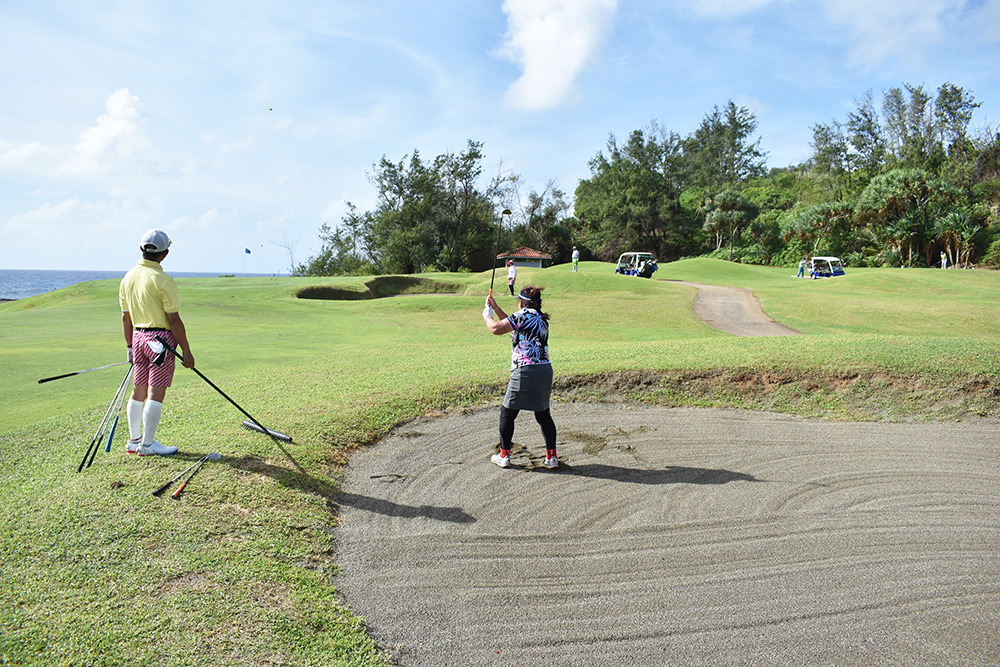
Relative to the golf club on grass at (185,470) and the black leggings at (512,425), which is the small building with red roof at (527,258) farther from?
the golf club on grass at (185,470)

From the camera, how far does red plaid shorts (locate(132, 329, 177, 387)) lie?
591 centimetres

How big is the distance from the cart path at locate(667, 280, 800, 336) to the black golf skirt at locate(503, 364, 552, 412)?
51.4ft

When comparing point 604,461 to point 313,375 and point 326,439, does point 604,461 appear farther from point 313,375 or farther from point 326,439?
point 313,375

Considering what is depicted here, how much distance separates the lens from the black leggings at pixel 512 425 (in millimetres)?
6935

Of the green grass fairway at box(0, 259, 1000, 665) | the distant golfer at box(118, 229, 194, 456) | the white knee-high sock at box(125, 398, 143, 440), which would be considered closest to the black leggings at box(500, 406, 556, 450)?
the green grass fairway at box(0, 259, 1000, 665)

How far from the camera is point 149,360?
599 centimetres

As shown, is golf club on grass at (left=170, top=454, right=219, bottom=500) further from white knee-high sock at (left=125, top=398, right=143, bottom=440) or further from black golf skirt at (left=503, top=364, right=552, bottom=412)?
black golf skirt at (left=503, top=364, right=552, bottom=412)

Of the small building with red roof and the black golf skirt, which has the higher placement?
the small building with red roof

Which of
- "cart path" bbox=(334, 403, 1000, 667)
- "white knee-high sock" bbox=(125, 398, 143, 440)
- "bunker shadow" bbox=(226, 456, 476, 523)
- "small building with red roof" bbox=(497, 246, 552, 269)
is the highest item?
"small building with red roof" bbox=(497, 246, 552, 269)

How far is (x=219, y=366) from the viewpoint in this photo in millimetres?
12164

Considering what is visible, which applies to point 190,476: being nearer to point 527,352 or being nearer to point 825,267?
point 527,352

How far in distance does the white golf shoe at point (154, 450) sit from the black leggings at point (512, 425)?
12.0 feet

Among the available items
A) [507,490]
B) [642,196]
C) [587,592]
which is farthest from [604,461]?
[642,196]

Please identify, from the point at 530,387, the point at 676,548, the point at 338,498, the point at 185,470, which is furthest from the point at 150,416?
the point at 676,548
